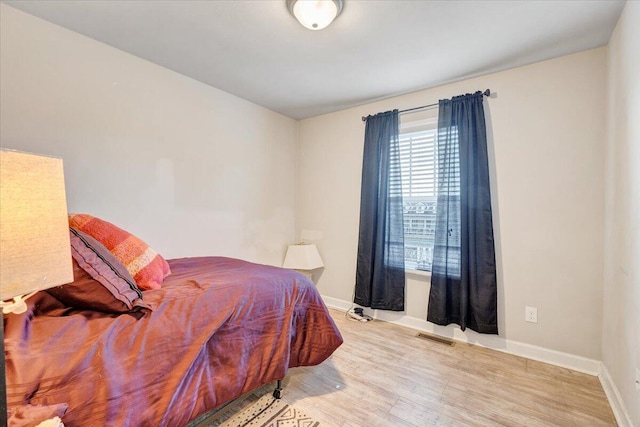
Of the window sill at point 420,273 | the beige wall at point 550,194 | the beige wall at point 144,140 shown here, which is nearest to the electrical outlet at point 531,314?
the beige wall at point 550,194

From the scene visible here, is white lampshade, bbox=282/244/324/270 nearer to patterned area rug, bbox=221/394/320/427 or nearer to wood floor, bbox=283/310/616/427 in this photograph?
wood floor, bbox=283/310/616/427

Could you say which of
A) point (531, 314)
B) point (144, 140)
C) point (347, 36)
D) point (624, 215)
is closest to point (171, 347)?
point (144, 140)

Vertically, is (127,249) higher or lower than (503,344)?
higher

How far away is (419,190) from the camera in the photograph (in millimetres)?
2926

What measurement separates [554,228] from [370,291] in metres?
1.70

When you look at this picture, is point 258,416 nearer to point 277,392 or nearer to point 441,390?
point 277,392

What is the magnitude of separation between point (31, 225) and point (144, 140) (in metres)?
1.86

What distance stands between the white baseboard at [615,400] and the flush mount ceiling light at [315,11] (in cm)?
270

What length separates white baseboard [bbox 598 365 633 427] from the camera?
1.52m

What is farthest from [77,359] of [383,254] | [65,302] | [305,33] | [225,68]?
[383,254]

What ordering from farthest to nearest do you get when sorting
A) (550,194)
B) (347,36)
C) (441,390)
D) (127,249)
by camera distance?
(550,194) < (347,36) < (441,390) < (127,249)

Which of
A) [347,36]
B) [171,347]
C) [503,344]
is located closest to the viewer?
[171,347]

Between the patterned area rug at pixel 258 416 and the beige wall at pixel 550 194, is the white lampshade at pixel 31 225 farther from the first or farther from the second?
the beige wall at pixel 550 194

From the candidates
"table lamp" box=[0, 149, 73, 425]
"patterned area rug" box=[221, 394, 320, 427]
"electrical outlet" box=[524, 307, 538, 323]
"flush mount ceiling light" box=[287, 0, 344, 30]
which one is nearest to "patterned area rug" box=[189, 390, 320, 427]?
"patterned area rug" box=[221, 394, 320, 427]
